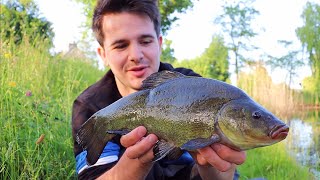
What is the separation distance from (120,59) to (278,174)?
8.41 feet

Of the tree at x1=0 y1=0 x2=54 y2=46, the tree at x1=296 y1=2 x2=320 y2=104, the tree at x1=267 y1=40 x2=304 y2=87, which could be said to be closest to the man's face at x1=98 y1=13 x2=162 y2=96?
the tree at x1=0 y1=0 x2=54 y2=46

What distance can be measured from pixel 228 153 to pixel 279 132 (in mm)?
248

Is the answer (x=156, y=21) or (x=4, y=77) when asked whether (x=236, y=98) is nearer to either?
(x=156, y=21)

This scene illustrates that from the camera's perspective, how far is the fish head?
4.23ft

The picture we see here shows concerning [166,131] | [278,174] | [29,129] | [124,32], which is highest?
Answer: [124,32]

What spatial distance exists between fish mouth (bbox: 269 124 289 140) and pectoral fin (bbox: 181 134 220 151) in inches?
8.3

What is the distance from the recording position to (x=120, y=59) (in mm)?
2287

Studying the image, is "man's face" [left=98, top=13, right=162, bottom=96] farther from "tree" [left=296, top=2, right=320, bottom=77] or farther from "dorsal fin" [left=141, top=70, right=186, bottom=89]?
"tree" [left=296, top=2, right=320, bottom=77]

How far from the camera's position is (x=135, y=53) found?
2.25m

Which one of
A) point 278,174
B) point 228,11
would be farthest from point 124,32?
point 228,11

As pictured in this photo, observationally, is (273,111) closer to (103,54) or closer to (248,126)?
(103,54)

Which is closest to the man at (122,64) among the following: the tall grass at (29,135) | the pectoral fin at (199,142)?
the tall grass at (29,135)

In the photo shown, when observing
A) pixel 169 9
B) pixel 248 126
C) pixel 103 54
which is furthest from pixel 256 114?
pixel 169 9

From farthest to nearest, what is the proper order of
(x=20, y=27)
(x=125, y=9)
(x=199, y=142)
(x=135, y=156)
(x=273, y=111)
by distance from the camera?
(x=273, y=111) → (x=20, y=27) → (x=125, y=9) → (x=135, y=156) → (x=199, y=142)
